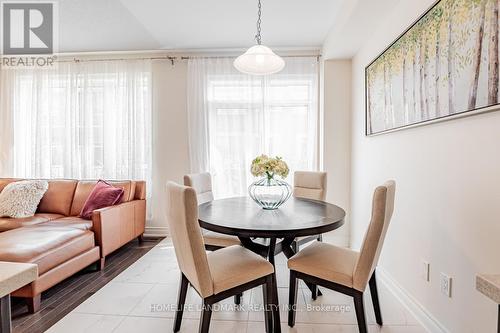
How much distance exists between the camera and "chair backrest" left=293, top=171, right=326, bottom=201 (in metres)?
2.85

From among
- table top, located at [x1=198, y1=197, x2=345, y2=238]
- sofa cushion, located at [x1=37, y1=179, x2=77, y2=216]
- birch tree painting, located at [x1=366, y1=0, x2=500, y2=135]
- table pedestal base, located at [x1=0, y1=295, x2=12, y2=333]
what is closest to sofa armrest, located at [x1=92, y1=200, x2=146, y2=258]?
sofa cushion, located at [x1=37, y1=179, x2=77, y2=216]

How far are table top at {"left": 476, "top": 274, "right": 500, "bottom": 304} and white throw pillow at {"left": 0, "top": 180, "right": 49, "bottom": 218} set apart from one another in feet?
12.9

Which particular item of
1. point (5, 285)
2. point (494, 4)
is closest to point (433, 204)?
point (494, 4)

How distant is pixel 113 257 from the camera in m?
3.24

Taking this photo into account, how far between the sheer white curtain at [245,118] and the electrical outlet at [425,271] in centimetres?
199

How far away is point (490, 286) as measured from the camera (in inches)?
33.2

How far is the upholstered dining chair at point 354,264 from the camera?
1.55 metres

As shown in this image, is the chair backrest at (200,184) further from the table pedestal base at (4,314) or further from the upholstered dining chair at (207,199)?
the table pedestal base at (4,314)

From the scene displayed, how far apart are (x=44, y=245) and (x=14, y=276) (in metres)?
1.89

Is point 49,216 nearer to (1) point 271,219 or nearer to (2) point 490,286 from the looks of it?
(1) point 271,219

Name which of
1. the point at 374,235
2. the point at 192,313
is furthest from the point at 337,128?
the point at 192,313

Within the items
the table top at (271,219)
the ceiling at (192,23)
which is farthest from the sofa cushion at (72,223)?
the ceiling at (192,23)

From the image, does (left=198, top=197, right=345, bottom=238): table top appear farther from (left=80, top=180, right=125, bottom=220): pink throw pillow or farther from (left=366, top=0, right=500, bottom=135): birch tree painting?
(left=80, top=180, right=125, bottom=220): pink throw pillow

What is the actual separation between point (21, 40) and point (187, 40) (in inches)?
78.9
